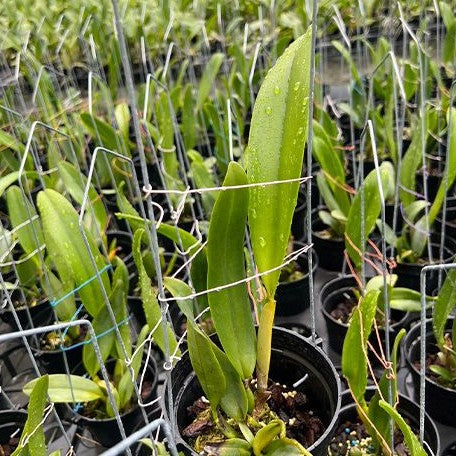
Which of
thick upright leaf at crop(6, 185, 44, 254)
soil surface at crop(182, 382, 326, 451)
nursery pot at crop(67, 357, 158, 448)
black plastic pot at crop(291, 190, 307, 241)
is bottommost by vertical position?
nursery pot at crop(67, 357, 158, 448)

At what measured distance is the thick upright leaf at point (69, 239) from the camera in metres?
0.78

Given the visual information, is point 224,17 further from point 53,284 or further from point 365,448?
point 365,448

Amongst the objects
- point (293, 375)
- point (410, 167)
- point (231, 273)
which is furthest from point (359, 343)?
point (410, 167)

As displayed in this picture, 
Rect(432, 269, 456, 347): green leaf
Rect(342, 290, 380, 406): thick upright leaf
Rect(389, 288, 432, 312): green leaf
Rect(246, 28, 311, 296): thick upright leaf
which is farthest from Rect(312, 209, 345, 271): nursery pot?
Rect(246, 28, 311, 296): thick upright leaf

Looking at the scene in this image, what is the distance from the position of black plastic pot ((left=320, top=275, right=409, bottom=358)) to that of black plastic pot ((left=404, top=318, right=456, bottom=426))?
5cm

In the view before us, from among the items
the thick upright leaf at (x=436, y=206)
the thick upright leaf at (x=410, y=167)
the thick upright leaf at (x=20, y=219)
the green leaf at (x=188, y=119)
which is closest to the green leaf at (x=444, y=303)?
the thick upright leaf at (x=436, y=206)

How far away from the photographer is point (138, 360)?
0.77 meters

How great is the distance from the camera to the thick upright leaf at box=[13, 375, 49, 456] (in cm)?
52

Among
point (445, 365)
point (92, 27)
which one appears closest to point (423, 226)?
point (445, 365)

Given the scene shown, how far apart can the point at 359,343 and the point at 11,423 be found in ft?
1.84

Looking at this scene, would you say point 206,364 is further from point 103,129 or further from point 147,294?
point 103,129

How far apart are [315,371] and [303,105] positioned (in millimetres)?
284

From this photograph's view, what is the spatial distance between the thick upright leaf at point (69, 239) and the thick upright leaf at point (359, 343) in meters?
0.38

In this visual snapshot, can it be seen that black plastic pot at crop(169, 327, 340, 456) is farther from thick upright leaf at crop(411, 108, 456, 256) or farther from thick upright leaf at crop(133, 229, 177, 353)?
thick upright leaf at crop(411, 108, 456, 256)
